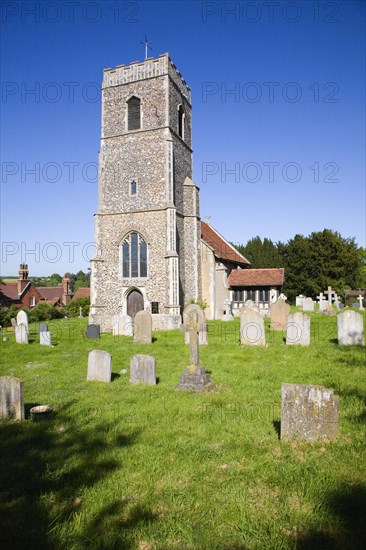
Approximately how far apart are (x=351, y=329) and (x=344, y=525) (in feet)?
27.7

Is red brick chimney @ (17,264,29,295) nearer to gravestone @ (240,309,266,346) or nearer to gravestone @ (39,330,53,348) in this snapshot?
gravestone @ (39,330,53,348)

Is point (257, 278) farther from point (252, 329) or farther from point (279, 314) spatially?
point (252, 329)

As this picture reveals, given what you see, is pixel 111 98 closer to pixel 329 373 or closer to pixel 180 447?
pixel 329 373

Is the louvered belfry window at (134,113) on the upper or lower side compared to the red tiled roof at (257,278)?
upper

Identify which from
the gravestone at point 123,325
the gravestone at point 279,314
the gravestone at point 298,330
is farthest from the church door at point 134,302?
the gravestone at point 298,330

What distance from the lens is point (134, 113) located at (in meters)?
21.4

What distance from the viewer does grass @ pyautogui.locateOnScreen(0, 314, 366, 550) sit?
115 inches

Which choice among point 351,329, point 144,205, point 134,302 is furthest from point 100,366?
point 144,205

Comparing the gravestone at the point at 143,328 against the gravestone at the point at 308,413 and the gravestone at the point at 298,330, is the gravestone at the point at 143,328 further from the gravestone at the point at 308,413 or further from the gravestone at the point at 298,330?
the gravestone at the point at 308,413

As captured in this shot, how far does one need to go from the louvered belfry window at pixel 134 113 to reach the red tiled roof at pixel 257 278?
41.7ft

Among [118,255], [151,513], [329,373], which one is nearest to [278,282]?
[118,255]

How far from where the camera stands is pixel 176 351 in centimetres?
1143

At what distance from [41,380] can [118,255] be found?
42.7 feet

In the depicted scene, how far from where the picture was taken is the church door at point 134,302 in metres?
20.3
